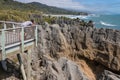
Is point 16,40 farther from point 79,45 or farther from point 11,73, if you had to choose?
point 79,45

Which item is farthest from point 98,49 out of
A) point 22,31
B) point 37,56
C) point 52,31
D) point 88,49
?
point 22,31

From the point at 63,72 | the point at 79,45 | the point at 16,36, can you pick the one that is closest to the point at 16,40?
the point at 16,36

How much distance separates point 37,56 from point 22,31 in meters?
3.17

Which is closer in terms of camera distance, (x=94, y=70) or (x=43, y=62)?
(x=43, y=62)

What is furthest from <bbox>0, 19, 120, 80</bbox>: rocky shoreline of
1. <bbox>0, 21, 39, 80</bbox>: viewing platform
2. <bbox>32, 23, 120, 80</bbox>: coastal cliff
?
<bbox>0, 21, 39, 80</bbox>: viewing platform

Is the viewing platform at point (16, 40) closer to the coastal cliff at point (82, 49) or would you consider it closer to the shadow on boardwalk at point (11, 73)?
the shadow on boardwalk at point (11, 73)

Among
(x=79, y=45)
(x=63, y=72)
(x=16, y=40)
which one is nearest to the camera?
(x=63, y=72)

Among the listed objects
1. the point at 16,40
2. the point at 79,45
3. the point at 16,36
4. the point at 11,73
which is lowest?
the point at 11,73

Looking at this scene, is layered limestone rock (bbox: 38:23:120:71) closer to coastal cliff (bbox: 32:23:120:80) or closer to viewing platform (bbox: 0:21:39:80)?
coastal cliff (bbox: 32:23:120:80)

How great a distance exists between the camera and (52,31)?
779 inches

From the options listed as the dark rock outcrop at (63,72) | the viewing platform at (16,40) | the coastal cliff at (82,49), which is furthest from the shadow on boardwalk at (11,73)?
the dark rock outcrop at (63,72)

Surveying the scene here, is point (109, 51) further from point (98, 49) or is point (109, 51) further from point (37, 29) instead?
point (37, 29)

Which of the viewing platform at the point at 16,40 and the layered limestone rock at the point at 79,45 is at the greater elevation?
the viewing platform at the point at 16,40

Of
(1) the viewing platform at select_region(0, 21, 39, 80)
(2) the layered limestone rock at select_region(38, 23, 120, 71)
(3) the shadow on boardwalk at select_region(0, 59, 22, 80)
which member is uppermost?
(1) the viewing platform at select_region(0, 21, 39, 80)
